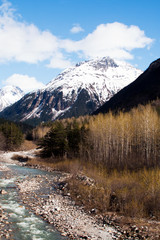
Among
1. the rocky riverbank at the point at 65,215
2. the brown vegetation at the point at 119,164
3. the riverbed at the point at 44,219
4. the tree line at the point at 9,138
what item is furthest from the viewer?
the tree line at the point at 9,138

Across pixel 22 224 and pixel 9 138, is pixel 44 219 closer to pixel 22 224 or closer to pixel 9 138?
pixel 22 224

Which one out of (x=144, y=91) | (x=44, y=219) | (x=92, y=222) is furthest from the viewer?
(x=144, y=91)

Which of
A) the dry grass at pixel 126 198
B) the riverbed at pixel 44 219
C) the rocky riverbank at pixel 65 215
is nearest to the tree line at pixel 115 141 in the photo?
the dry grass at pixel 126 198

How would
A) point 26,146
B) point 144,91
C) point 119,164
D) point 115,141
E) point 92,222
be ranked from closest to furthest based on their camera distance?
point 92,222
point 119,164
point 115,141
point 26,146
point 144,91

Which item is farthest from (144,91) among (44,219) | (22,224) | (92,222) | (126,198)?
(22,224)

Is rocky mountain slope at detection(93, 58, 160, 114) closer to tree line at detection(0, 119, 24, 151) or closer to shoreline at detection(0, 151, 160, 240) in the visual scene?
tree line at detection(0, 119, 24, 151)

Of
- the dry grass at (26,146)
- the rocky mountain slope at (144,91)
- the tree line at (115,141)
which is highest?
the rocky mountain slope at (144,91)

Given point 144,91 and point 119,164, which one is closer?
point 119,164

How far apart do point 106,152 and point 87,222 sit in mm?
34290

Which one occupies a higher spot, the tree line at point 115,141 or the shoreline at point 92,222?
the tree line at point 115,141

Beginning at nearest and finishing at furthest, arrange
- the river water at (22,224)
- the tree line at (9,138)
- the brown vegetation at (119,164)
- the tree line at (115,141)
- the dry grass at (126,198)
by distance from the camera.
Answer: the river water at (22,224) < the dry grass at (126,198) < the brown vegetation at (119,164) < the tree line at (115,141) < the tree line at (9,138)

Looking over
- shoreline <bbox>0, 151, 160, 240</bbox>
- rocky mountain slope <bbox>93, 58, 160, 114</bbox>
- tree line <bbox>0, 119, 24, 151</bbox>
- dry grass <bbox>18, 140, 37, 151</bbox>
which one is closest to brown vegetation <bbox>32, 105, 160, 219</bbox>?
shoreline <bbox>0, 151, 160, 240</bbox>

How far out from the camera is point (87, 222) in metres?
16.0

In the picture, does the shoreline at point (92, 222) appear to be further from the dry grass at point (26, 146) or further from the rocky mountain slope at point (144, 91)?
the rocky mountain slope at point (144, 91)
